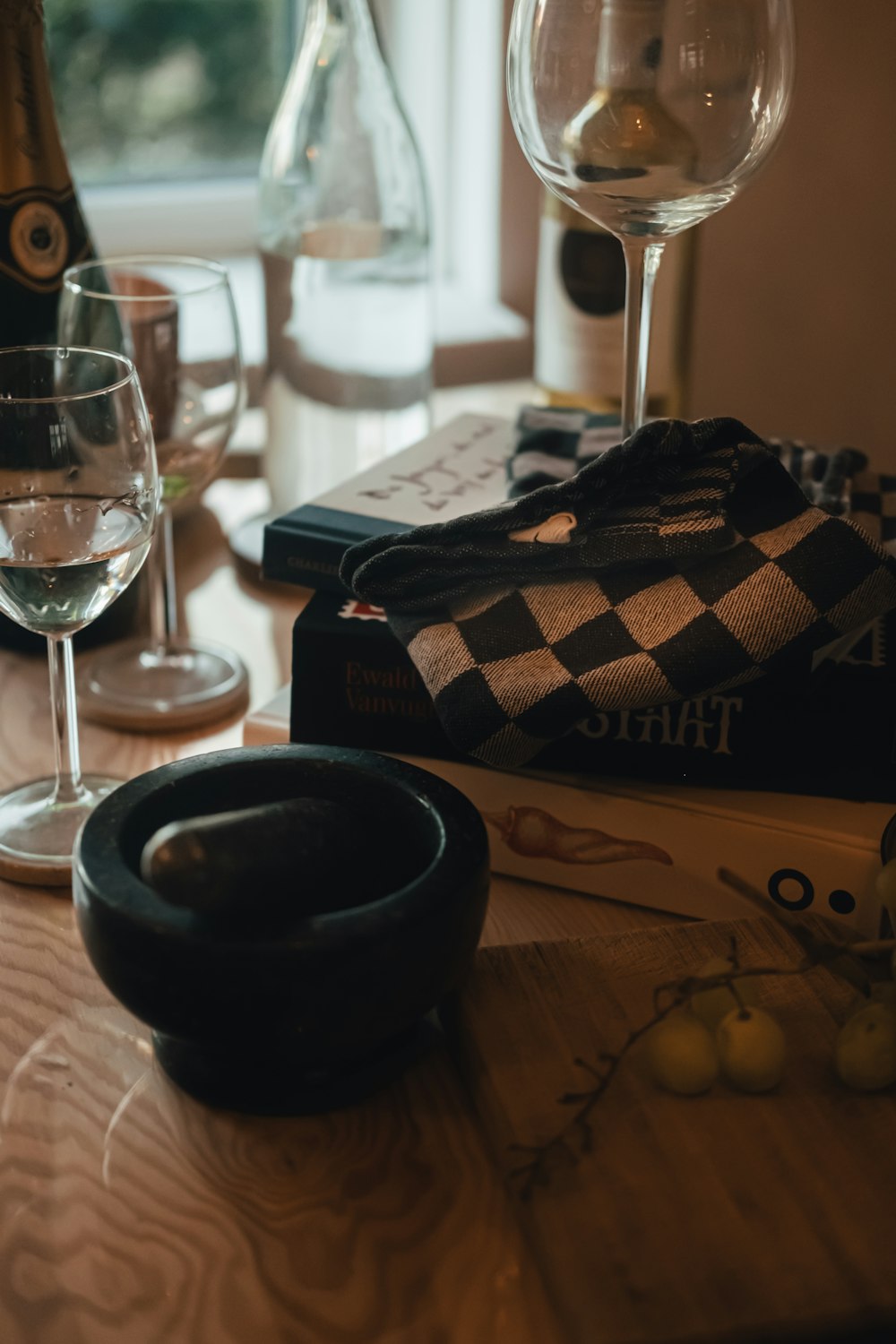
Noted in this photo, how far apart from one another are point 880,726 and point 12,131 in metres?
0.60

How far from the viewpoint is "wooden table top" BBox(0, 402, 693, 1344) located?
413 mm

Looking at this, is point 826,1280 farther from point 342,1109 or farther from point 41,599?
point 41,599

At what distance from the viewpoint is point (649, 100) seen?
588mm

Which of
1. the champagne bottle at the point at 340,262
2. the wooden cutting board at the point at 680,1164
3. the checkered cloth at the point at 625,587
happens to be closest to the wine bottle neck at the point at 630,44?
the checkered cloth at the point at 625,587

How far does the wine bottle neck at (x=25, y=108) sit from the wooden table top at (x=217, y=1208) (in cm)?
49

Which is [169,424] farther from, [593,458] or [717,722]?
[717,722]

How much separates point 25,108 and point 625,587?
19.6 inches

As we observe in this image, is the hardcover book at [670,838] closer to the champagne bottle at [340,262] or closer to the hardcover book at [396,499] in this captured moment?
the hardcover book at [396,499]

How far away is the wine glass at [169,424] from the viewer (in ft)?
2.51

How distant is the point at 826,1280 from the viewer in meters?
0.40

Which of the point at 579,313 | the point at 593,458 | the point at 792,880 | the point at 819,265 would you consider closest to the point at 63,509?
the point at 593,458

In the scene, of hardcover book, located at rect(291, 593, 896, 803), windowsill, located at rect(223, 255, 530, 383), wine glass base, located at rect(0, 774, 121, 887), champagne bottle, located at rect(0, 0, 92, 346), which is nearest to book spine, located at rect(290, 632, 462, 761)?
hardcover book, located at rect(291, 593, 896, 803)

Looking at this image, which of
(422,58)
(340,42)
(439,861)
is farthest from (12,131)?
(422,58)

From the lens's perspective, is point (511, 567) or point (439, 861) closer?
point (439, 861)
